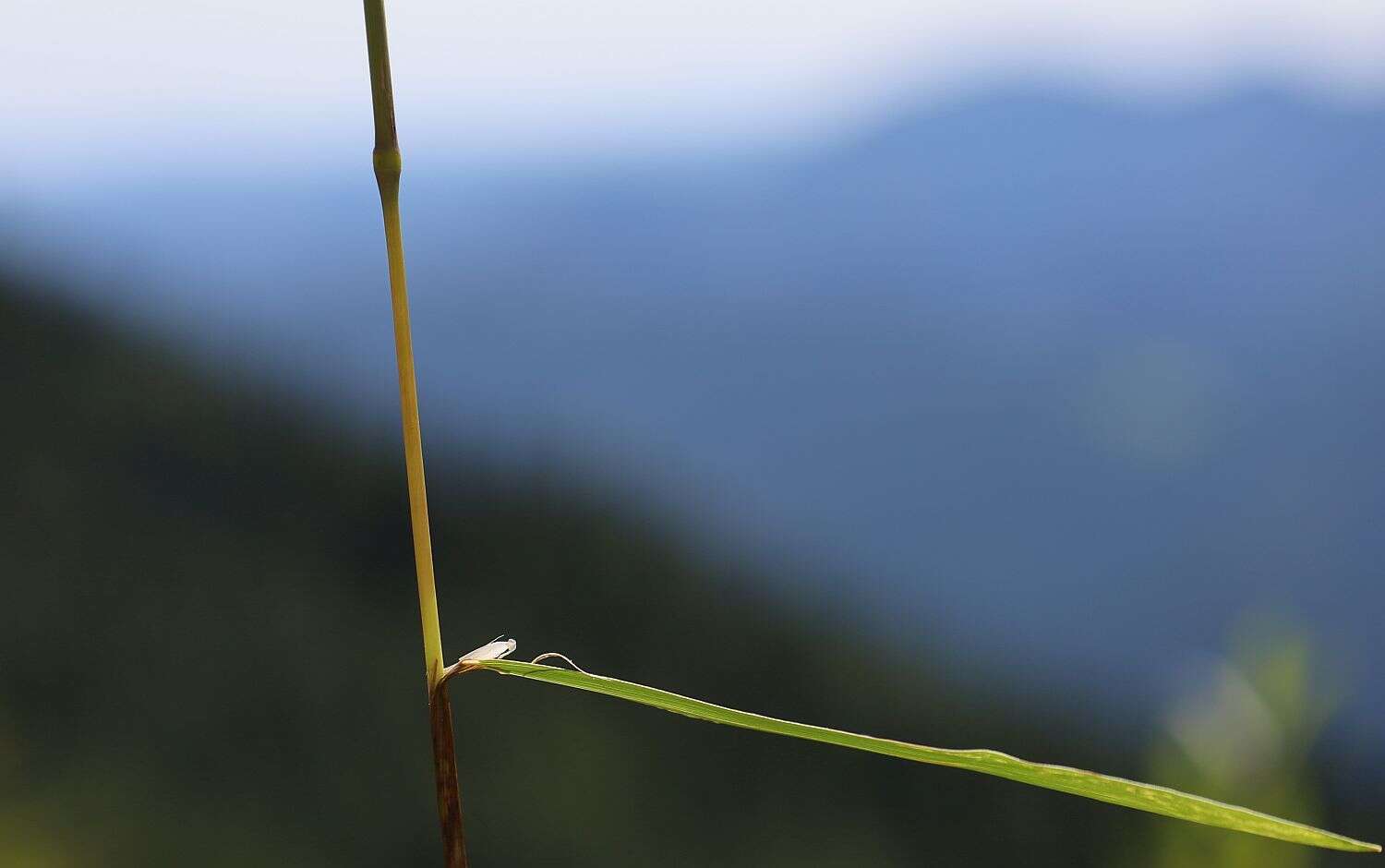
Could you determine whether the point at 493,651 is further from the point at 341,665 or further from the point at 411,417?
the point at 341,665

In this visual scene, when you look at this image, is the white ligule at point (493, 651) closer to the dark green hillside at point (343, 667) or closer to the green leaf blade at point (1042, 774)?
the green leaf blade at point (1042, 774)

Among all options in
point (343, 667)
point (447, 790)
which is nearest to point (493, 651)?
point (447, 790)

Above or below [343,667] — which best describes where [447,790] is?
above

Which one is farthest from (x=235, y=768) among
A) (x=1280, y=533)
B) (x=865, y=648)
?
(x=1280, y=533)

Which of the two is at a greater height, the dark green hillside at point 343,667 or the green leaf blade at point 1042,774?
the green leaf blade at point 1042,774

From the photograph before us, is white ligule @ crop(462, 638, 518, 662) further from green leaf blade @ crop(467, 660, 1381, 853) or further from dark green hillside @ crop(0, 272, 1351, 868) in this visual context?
dark green hillside @ crop(0, 272, 1351, 868)

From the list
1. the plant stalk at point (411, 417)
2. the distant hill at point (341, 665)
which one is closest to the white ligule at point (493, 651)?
the plant stalk at point (411, 417)

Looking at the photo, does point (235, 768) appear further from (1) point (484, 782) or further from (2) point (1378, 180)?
(2) point (1378, 180)
